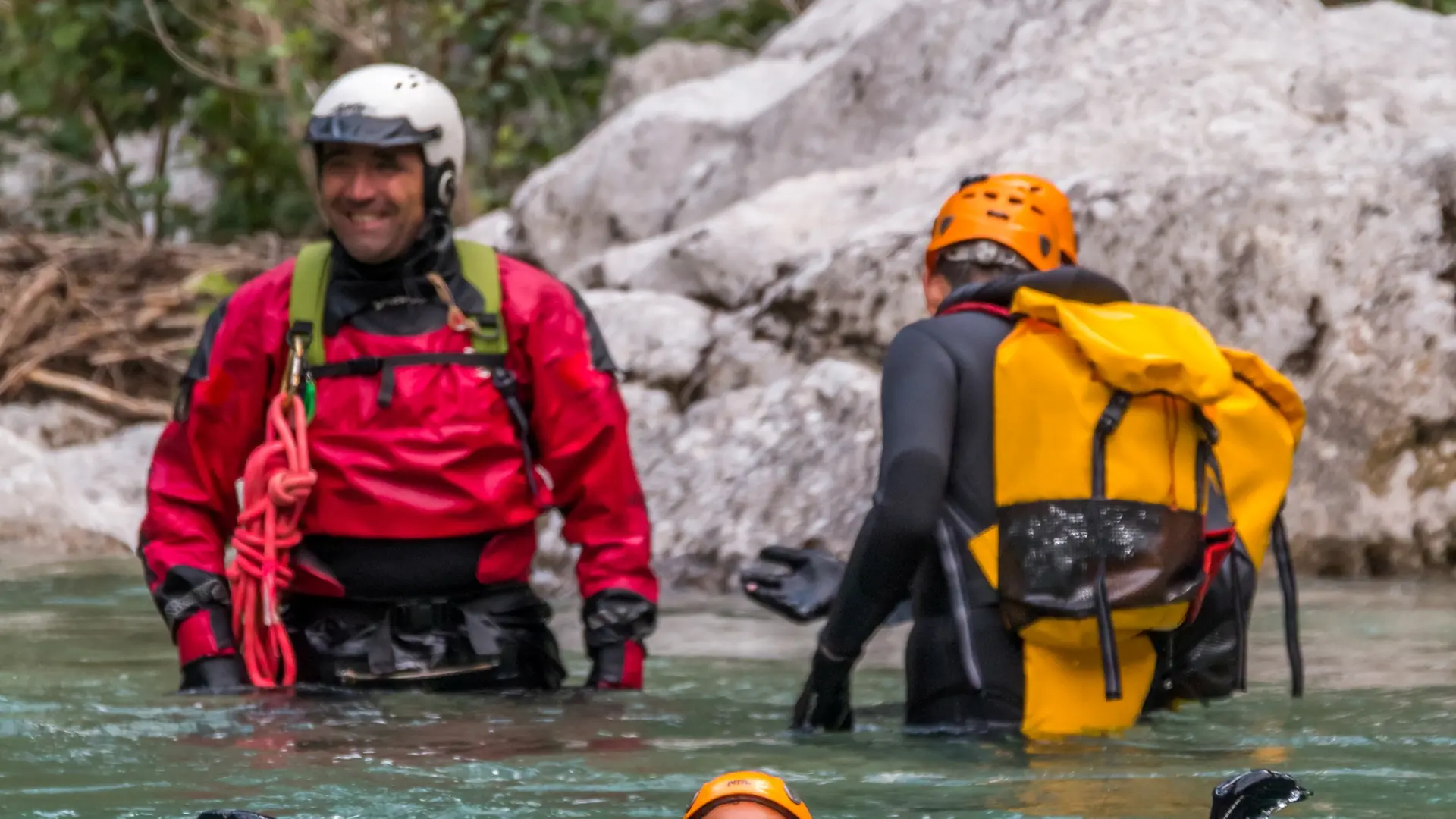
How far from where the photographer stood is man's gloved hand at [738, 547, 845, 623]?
15.0 feet

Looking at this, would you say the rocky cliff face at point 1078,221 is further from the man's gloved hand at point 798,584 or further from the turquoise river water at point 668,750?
the man's gloved hand at point 798,584

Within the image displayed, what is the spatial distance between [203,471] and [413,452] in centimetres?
56

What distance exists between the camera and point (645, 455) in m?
8.56

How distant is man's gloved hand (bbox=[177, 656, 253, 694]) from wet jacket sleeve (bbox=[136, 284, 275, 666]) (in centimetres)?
2

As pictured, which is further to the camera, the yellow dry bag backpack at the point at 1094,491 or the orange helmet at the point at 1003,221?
the orange helmet at the point at 1003,221

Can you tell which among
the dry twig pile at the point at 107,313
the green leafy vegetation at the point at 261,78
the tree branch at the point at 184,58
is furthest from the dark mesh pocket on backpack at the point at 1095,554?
the tree branch at the point at 184,58

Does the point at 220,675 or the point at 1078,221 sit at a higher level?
the point at 1078,221

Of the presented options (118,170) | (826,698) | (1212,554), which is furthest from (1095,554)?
(118,170)

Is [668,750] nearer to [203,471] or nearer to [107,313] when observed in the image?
[203,471]

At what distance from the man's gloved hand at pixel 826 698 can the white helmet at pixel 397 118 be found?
57.2 inches

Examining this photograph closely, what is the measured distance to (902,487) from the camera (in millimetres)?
4113

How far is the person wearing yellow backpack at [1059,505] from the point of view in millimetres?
4145

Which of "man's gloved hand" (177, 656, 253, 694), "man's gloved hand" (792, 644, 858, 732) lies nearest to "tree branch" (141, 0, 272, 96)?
"man's gloved hand" (177, 656, 253, 694)

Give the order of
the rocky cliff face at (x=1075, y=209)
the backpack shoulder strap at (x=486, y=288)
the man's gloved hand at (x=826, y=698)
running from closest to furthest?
the man's gloved hand at (x=826, y=698)
the backpack shoulder strap at (x=486, y=288)
the rocky cliff face at (x=1075, y=209)
